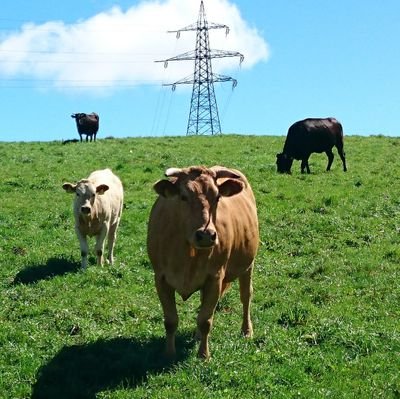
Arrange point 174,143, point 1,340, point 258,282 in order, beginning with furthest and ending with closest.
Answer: point 174,143
point 258,282
point 1,340

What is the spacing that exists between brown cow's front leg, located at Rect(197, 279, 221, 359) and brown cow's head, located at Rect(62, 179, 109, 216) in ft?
19.5

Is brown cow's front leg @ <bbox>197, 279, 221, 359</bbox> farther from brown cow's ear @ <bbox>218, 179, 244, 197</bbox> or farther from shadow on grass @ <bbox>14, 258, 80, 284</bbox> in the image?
shadow on grass @ <bbox>14, 258, 80, 284</bbox>

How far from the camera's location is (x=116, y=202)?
52.0 feet

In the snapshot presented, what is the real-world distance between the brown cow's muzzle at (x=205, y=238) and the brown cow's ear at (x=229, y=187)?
3.17ft

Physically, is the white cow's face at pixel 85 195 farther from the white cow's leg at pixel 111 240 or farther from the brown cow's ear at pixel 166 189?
the brown cow's ear at pixel 166 189

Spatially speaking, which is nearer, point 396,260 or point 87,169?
point 396,260

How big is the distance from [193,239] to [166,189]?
81 cm

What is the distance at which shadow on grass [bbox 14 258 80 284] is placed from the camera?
1283cm

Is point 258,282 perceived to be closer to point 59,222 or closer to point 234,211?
point 234,211

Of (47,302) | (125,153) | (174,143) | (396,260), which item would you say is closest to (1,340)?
(47,302)

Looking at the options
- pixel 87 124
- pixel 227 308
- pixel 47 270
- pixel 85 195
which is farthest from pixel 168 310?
pixel 87 124

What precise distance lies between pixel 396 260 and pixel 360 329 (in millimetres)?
4762

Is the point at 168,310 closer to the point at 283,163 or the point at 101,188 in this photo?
the point at 101,188

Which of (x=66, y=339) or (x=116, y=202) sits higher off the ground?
(x=116, y=202)
